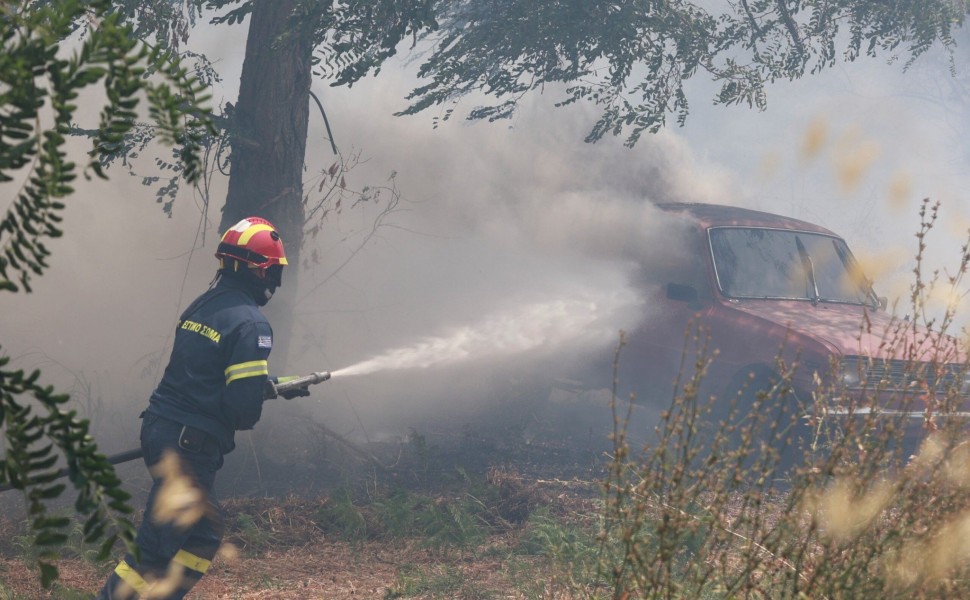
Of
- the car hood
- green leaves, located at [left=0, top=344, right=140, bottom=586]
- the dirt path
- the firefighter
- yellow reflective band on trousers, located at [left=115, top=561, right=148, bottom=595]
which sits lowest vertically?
the dirt path

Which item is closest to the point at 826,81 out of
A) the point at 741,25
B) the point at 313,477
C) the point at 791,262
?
the point at 741,25

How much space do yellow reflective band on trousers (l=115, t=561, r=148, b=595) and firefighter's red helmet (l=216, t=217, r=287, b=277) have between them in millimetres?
1573

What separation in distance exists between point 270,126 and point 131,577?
4.95m

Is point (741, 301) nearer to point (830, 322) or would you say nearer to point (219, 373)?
point (830, 322)

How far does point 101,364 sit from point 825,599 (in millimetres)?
10139

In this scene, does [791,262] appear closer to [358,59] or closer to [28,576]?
[358,59]

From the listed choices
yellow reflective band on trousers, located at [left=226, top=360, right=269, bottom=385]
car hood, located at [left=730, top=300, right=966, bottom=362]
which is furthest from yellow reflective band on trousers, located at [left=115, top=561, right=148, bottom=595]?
car hood, located at [left=730, top=300, right=966, bottom=362]

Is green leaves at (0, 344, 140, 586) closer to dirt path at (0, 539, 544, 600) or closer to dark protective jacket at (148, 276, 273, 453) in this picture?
dark protective jacket at (148, 276, 273, 453)

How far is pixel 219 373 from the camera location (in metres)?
4.65

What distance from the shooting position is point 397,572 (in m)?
5.36

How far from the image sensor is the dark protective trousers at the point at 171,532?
14.0 feet

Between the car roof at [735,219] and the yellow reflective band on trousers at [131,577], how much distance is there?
6305 millimetres

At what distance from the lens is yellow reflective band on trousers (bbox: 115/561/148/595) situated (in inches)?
166

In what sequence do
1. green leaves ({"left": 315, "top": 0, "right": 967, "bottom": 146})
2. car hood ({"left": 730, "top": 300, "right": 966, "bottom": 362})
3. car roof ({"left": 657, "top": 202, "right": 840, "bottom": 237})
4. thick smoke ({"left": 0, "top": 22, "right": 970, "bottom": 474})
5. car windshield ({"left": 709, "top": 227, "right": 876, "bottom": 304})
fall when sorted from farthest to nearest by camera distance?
thick smoke ({"left": 0, "top": 22, "right": 970, "bottom": 474})
car roof ({"left": 657, "top": 202, "right": 840, "bottom": 237})
car windshield ({"left": 709, "top": 227, "right": 876, "bottom": 304})
green leaves ({"left": 315, "top": 0, "right": 967, "bottom": 146})
car hood ({"left": 730, "top": 300, "right": 966, "bottom": 362})
